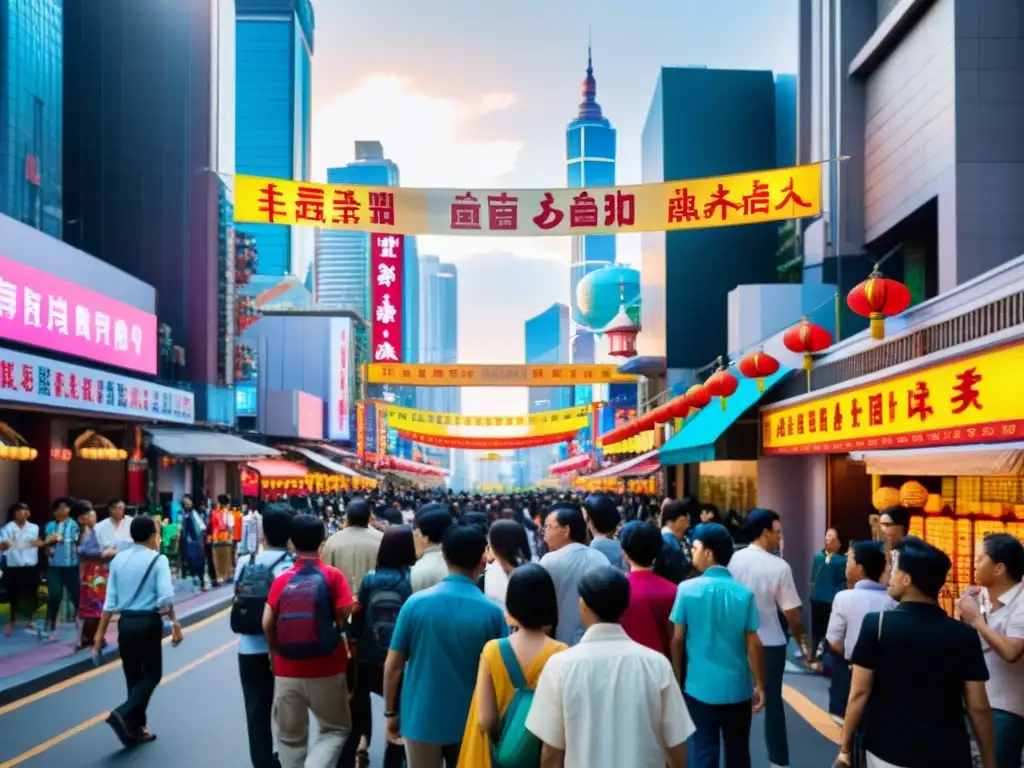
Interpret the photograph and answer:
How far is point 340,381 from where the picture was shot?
192 ft

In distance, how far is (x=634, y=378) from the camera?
37.2 m

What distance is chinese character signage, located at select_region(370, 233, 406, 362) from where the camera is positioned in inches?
1542

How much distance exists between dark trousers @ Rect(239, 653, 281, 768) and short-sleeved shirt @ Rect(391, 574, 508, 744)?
2063mm

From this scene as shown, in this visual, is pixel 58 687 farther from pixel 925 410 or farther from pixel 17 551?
pixel 925 410

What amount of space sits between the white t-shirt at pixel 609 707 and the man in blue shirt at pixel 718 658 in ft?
6.86

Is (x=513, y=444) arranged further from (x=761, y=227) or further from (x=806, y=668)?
(x=806, y=668)

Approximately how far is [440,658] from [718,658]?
1.68 meters

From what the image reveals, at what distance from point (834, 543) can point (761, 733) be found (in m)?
2.26

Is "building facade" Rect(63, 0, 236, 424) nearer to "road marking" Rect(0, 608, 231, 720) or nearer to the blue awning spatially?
the blue awning

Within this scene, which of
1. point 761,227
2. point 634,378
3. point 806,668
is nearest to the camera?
point 806,668

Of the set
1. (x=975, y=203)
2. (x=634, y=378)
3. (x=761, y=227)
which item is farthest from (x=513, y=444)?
(x=975, y=203)

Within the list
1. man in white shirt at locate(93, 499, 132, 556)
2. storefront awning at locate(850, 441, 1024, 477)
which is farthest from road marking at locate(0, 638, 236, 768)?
storefront awning at locate(850, 441, 1024, 477)

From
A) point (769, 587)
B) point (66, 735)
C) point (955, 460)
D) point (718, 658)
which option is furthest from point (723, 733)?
point (66, 735)

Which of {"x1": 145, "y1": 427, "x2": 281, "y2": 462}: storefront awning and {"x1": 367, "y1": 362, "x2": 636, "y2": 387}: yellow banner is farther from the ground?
{"x1": 367, "y1": 362, "x2": 636, "y2": 387}: yellow banner
